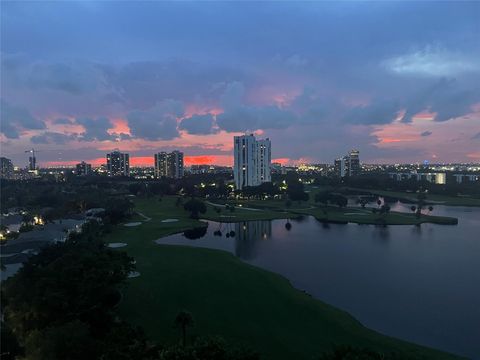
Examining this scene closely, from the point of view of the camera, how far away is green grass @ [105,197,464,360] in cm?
2267

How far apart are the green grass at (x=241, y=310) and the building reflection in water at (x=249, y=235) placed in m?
6.94

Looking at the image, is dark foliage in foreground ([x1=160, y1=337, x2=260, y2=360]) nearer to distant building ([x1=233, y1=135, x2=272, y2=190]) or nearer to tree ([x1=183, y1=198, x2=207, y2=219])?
tree ([x1=183, y1=198, x2=207, y2=219])

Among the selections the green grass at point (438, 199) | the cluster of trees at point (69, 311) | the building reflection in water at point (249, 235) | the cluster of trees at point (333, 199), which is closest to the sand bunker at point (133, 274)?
the cluster of trees at point (69, 311)

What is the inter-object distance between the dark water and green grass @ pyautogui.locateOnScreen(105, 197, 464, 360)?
2472 millimetres

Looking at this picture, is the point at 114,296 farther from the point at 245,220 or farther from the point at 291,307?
the point at 245,220

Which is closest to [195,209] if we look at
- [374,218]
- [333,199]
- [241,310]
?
[333,199]

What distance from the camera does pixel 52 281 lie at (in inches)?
927

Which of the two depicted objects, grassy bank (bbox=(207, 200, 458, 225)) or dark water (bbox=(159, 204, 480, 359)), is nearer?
dark water (bbox=(159, 204, 480, 359))

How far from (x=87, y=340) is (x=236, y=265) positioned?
23959 mm

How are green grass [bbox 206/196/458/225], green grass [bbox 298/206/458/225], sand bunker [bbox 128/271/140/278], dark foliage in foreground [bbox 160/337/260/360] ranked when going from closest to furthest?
dark foliage in foreground [bbox 160/337/260/360] < sand bunker [bbox 128/271/140/278] < green grass [bbox 298/206/458/225] < green grass [bbox 206/196/458/225]

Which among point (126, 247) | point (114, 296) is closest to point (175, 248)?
point (126, 247)

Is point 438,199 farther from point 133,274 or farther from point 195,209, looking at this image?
point 133,274

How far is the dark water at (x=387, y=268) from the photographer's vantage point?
27.0 meters

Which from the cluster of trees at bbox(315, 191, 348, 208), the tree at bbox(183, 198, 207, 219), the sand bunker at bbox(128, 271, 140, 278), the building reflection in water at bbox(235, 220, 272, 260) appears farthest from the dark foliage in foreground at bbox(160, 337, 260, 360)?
the cluster of trees at bbox(315, 191, 348, 208)
